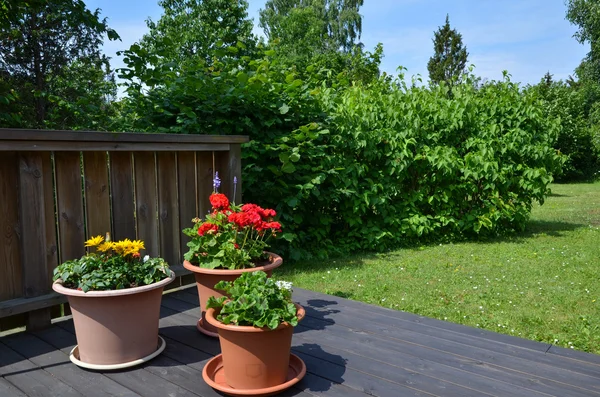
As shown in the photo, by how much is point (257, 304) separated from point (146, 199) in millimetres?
1563

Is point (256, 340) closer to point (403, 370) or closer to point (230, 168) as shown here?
point (403, 370)

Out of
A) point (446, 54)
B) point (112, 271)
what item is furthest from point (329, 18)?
point (112, 271)

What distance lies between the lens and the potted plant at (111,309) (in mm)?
2076

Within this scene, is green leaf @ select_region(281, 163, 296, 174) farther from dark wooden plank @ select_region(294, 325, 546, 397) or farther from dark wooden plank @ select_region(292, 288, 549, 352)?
dark wooden plank @ select_region(294, 325, 546, 397)

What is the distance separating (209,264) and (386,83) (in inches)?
183

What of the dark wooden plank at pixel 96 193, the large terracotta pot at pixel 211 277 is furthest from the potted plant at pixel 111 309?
the dark wooden plank at pixel 96 193

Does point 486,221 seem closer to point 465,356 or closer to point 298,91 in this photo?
point 298,91

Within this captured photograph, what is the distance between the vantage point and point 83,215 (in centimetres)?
277

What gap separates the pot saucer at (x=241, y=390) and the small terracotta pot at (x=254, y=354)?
0.02 meters

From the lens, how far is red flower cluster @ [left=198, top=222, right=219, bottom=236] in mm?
2496

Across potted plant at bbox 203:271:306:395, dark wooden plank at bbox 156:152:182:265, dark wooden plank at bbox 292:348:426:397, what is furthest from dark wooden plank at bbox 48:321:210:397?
dark wooden plank at bbox 156:152:182:265

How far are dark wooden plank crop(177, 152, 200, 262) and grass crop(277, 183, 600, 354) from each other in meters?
1.39

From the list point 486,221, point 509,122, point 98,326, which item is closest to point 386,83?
point 509,122

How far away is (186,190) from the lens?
3396mm
